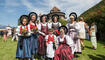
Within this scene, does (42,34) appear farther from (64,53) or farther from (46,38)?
(64,53)

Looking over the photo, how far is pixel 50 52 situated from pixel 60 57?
0.75 m

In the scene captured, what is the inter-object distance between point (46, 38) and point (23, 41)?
0.99 m

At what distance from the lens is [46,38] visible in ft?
18.6

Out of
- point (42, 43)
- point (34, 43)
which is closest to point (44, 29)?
point (42, 43)

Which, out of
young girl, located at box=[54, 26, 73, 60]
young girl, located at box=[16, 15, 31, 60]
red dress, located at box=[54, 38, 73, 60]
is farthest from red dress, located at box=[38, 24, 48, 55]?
red dress, located at box=[54, 38, 73, 60]

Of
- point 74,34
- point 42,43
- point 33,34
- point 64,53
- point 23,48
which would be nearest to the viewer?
point 64,53

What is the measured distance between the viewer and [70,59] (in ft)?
15.3

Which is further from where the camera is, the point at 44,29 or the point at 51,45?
the point at 44,29

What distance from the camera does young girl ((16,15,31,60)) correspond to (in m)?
5.31

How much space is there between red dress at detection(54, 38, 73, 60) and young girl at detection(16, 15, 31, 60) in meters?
1.29

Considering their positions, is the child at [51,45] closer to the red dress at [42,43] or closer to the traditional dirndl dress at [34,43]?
the red dress at [42,43]

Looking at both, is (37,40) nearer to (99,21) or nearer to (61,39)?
(61,39)

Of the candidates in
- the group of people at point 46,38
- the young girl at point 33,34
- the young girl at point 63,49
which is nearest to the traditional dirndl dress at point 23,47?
the group of people at point 46,38

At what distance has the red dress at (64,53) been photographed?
4707 mm
